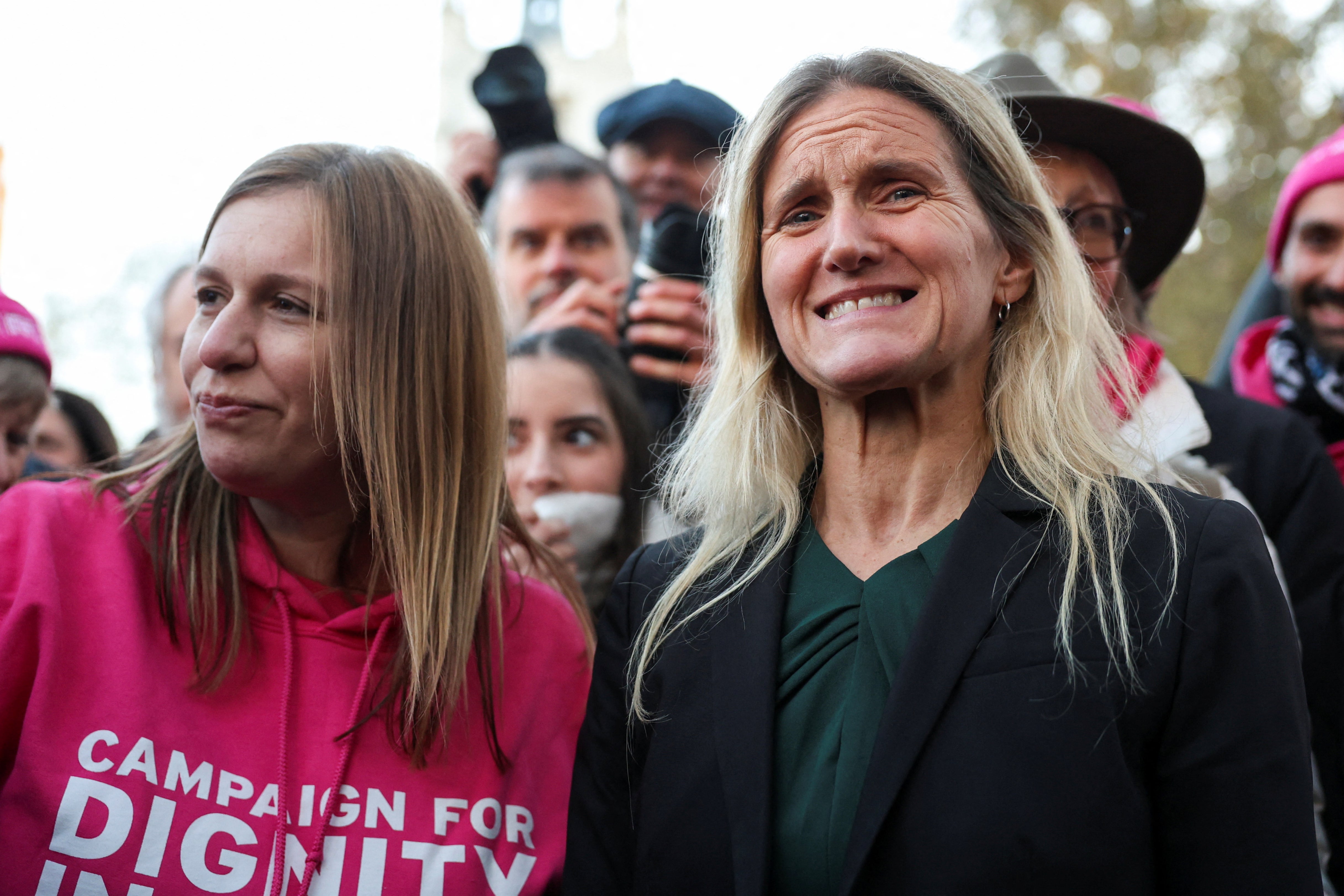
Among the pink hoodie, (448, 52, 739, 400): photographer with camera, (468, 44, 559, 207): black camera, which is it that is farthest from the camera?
(468, 44, 559, 207): black camera

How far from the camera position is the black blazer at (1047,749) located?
1.58m

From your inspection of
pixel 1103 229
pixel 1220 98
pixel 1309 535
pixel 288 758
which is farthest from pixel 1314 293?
pixel 1220 98

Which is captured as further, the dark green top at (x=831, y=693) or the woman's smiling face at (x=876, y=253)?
the woman's smiling face at (x=876, y=253)

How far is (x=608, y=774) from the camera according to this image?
208 centimetres

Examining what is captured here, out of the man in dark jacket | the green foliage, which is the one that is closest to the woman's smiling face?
the man in dark jacket

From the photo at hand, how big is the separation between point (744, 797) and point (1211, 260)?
11.9 m

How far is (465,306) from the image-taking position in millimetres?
2395

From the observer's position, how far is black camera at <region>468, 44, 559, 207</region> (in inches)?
169

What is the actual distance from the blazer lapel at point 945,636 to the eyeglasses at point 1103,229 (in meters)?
1.35

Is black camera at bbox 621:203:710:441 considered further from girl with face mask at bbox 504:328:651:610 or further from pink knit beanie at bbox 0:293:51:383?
pink knit beanie at bbox 0:293:51:383

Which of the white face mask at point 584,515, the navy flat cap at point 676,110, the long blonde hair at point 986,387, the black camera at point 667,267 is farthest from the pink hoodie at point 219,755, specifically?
the navy flat cap at point 676,110

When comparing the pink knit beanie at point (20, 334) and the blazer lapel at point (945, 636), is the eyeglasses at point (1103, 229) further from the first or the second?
the pink knit beanie at point (20, 334)

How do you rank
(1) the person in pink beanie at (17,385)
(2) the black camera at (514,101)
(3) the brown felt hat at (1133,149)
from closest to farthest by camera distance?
(1) the person in pink beanie at (17,385) < (3) the brown felt hat at (1133,149) < (2) the black camera at (514,101)

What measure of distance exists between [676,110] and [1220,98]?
10295 millimetres
